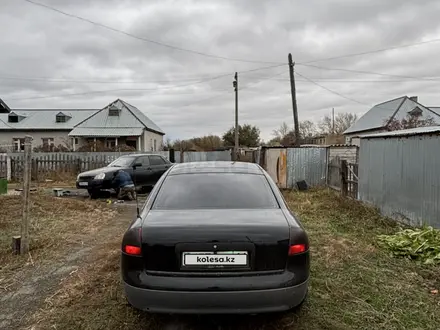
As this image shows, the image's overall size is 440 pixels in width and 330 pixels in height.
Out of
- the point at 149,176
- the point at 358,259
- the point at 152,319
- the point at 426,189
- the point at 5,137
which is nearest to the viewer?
the point at 152,319

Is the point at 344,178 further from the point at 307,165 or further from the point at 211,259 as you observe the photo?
the point at 211,259

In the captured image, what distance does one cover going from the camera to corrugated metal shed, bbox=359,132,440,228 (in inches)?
262

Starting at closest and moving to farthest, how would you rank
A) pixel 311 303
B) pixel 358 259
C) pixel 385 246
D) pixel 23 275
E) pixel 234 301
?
1. pixel 234 301
2. pixel 311 303
3. pixel 23 275
4. pixel 358 259
5. pixel 385 246

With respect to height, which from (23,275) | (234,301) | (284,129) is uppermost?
(284,129)

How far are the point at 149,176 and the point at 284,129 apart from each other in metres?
62.1

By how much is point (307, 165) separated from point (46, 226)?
32.4ft

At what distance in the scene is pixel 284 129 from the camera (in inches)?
2911

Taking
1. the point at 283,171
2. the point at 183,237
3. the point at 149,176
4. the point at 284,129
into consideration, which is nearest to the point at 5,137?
the point at 149,176

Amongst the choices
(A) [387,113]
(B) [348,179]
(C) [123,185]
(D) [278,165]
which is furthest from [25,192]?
(A) [387,113]

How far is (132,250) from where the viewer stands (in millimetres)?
2916

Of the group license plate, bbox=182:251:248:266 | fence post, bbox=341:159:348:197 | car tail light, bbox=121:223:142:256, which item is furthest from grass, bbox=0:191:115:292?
fence post, bbox=341:159:348:197

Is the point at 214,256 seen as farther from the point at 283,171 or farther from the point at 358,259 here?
the point at 283,171

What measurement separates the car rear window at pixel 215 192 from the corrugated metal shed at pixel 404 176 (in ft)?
13.8

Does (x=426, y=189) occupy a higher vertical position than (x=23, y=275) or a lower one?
higher
